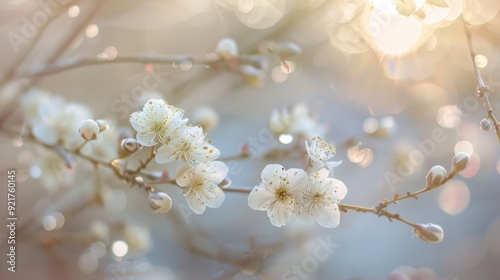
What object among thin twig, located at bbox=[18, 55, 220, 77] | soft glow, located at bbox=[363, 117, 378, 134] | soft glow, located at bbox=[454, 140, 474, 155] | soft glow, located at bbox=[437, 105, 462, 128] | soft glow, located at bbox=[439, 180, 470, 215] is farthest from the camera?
soft glow, located at bbox=[439, 180, 470, 215]

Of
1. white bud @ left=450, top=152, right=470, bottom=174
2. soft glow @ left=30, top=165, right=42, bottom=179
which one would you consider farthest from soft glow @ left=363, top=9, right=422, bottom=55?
soft glow @ left=30, top=165, right=42, bottom=179

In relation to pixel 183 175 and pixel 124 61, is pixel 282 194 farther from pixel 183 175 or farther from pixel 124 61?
pixel 124 61

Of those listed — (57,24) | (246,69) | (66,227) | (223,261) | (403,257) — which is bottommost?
(403,257)

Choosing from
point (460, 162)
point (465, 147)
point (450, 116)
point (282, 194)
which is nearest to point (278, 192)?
point (282, 194)

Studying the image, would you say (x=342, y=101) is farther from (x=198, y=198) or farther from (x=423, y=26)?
(x=198, y=198)

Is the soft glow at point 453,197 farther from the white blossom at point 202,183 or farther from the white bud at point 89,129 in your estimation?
the white bud at point 89,129

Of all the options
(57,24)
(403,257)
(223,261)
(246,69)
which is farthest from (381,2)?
(403,257)

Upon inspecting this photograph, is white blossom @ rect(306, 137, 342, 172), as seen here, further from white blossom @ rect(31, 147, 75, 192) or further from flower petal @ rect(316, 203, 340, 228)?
white blossom @ rect(31, 147, 75, 192)
